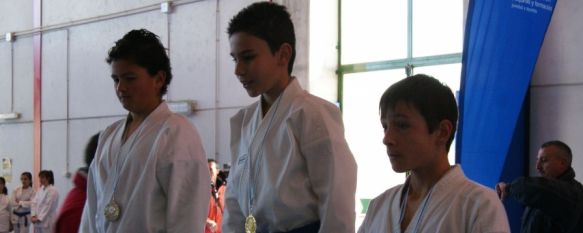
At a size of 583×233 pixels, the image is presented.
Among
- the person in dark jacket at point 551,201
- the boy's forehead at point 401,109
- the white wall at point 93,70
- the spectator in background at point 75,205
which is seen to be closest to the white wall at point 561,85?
the person in dark jacket at point 551,201

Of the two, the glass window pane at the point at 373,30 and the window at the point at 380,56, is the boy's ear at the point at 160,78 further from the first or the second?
the glass window pane at the point at 373,30

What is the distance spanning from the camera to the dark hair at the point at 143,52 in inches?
111

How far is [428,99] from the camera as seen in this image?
6.33 feet

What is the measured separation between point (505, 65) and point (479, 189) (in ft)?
11.6

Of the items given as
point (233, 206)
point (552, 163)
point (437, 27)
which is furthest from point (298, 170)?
point (437, 27)

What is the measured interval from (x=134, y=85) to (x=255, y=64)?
56 cm

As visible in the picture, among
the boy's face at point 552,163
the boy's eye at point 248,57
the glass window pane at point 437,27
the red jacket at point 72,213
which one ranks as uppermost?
the glass window pane at point 437,27

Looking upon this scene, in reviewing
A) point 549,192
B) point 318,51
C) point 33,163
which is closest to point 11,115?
point 33,163

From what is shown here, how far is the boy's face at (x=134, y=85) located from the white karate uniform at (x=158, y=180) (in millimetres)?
56

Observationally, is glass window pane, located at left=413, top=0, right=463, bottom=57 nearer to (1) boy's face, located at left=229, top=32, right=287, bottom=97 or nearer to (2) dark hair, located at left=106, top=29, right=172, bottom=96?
(2) dark hair, located at left=106, top=29, right=172, bottom=96

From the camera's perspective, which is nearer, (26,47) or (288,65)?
(288,65)

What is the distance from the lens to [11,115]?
13.8m

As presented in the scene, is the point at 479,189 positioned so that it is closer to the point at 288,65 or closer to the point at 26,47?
the point at 288,65

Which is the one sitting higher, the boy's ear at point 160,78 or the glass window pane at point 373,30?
the glass window pane at point 373,30
